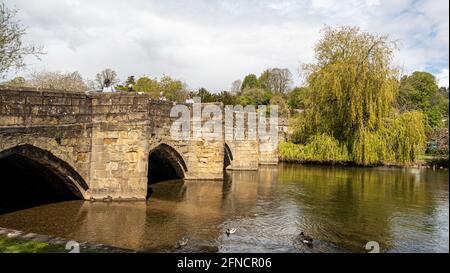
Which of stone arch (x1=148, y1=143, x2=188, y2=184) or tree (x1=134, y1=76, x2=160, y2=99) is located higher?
tree (x1=134, y1=76, x2=160, y2=99)

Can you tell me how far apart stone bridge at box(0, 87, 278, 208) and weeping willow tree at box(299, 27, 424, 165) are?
13922 mm

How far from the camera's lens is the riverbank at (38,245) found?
5484 millimetres

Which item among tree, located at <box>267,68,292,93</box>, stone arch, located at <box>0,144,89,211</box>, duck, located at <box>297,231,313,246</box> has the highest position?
tree, located at <box>267,68,292,93</box>

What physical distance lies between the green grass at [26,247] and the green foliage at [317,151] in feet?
65.7

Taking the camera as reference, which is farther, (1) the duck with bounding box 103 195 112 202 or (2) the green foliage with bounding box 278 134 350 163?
(2) the green foliage with bounding box 278 134 350 163

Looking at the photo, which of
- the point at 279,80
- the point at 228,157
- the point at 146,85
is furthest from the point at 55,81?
the point at 279,80

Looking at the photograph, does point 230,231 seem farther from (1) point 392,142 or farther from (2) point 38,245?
(1) point 392,142

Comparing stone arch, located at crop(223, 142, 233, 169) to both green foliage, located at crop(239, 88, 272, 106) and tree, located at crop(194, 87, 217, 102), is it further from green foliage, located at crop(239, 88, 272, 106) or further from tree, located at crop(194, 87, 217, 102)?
green foliage, located at crop(239, 88, 272, 106)

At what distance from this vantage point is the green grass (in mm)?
5480

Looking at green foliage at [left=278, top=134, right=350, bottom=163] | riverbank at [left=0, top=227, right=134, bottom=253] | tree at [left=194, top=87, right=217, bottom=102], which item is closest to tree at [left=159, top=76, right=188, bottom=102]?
tree at [left=194, top=87, right=217, bottom=102]

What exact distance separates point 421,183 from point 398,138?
5883mm

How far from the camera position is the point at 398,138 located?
2284 centimetres

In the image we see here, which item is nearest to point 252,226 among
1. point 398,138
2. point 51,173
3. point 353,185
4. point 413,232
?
point 413,232

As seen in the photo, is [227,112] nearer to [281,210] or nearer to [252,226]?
[281,210]
